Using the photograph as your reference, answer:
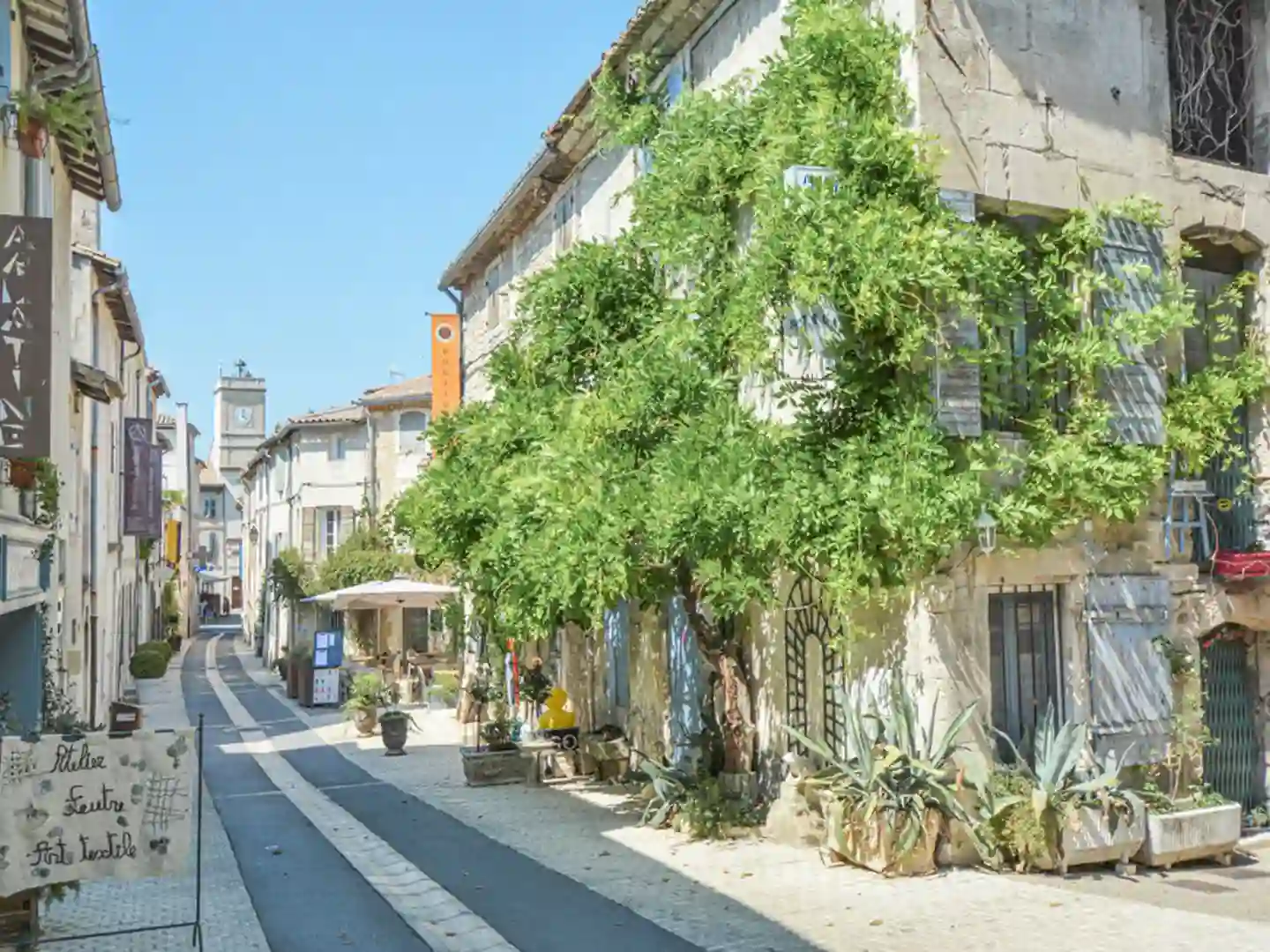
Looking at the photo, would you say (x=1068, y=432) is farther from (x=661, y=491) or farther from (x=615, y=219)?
(x=615, y=219)

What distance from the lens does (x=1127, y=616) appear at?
11008 mm

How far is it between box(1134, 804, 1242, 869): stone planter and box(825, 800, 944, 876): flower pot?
191 cm

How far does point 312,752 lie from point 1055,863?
12.8 meters

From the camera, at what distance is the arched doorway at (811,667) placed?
11320mm

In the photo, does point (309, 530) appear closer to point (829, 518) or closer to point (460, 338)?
point (460, 338)

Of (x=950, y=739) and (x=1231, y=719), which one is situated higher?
(x=950, y=739)

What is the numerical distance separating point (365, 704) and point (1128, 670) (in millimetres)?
13773

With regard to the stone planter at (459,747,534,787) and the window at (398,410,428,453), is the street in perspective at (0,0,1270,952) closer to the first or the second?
the stone planter at (459,747,534,787)

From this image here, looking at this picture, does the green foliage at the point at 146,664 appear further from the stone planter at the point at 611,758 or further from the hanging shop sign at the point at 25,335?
the hanging shop sign at the point at 25,335

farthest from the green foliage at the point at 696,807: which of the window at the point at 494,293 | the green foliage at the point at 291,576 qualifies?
the green foliage at the point at 291,576

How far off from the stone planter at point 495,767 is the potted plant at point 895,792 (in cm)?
618

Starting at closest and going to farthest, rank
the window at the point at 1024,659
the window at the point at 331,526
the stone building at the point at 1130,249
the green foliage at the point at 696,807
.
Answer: the stone building at the point at 1130,249 < the window at the point at 1024,659 < the green foliage at the point at 696,807 < the window at the point at 331,526

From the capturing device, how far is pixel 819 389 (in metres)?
10.7

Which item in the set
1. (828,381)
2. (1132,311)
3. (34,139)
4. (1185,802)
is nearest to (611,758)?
(828,381)
